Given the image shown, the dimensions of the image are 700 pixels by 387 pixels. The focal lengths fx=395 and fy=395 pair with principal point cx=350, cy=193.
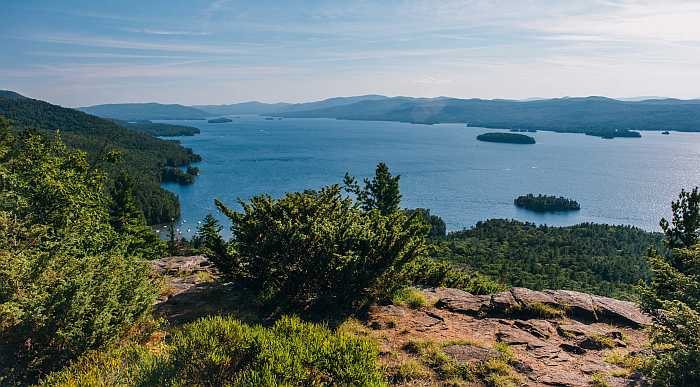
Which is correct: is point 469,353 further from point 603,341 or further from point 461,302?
point 603,341

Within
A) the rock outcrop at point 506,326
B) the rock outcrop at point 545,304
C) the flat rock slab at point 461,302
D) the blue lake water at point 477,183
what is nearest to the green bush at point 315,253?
the rock outcrop at point 506,326

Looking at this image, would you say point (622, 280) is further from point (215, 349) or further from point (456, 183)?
point (215, 349)

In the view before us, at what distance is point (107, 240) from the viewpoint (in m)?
20.4

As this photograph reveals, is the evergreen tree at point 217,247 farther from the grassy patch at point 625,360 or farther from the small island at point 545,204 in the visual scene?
the small island at point 545,204

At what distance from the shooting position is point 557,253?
3686 inches

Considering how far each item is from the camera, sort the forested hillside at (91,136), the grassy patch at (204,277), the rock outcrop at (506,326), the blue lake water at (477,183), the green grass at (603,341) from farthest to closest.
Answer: the forested hillside at (91,136) → the blue lake water at (477,183) → the grassy patch at (204,277) → the green grass at (603,341) → the rock outcrop at (506,326)

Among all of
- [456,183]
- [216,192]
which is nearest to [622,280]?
[456,183]

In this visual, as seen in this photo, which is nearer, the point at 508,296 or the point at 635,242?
the point at 508,296

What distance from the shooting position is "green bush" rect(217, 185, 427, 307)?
1226 cm

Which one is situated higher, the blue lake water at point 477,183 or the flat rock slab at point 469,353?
the flat rock slab at point 469,353

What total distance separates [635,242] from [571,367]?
111 m

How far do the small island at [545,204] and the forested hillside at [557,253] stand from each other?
14.9m

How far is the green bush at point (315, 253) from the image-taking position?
12.3 metres

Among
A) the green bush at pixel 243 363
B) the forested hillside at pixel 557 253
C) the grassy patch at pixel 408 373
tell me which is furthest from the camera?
the forested hillside at pixel 557 253
